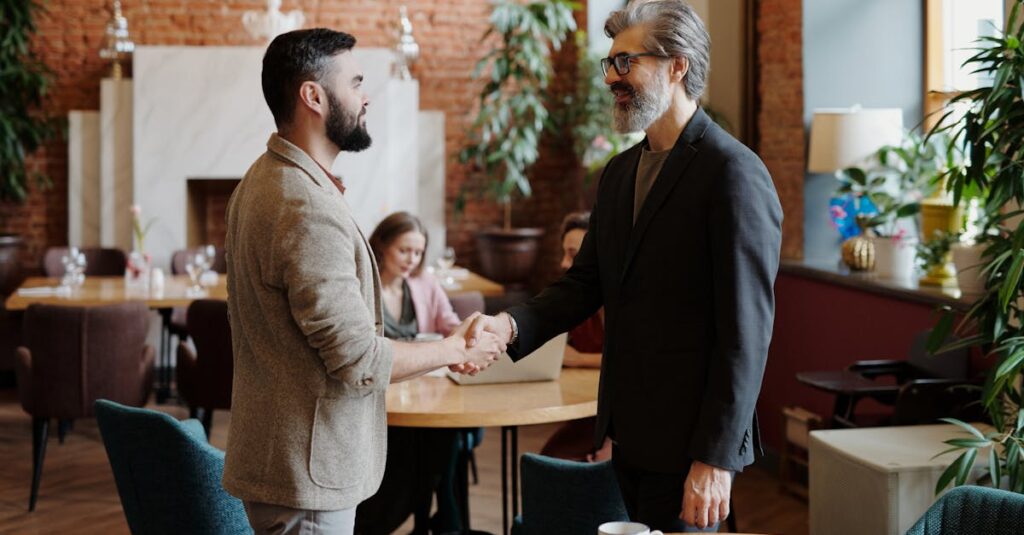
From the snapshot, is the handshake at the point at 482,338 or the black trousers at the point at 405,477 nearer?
the handshake at the point at 482,338

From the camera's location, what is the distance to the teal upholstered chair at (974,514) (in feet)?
7.50

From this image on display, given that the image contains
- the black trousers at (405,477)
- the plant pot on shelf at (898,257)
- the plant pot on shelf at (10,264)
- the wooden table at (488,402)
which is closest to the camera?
the wooden table at (488,402)

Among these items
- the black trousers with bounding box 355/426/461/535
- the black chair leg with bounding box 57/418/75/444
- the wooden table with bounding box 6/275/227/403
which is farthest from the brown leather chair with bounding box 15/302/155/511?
the black trousers with bounding box 355/426/461/535

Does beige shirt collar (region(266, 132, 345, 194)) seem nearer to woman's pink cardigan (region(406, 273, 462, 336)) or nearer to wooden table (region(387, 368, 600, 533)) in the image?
wooden table (region(387, 368, 600, 533))

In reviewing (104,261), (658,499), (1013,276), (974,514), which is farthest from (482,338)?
(104,261)

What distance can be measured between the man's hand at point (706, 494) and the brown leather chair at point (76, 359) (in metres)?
3.86

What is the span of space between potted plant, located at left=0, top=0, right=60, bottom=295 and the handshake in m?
6.84

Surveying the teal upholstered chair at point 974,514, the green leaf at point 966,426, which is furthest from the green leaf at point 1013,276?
the teal upholstered chair at point 974,514

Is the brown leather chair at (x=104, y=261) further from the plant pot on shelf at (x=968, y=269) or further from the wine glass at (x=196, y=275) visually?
the plant pot on shelf at (x=968, y=269)

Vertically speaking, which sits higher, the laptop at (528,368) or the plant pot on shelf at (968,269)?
the plant pot on shelf at (968,269)

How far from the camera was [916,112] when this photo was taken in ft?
19.8

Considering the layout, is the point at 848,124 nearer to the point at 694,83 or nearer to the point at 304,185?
the point at 694,83

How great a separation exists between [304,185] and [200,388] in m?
3.58

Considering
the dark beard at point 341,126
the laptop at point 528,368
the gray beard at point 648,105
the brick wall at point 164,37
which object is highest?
the brick wall at point 164,37
